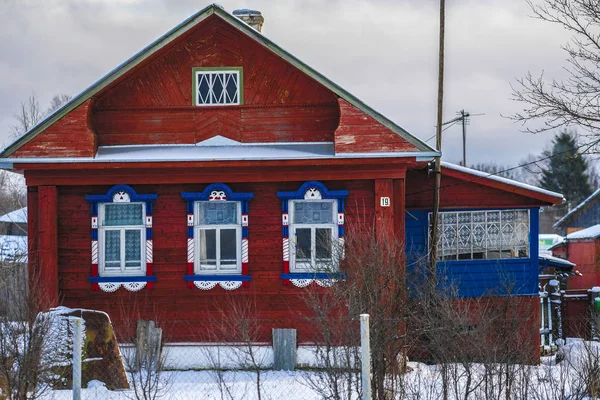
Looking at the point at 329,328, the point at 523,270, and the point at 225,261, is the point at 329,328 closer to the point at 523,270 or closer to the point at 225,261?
the point at 225,261

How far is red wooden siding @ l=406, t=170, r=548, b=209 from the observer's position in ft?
52.6

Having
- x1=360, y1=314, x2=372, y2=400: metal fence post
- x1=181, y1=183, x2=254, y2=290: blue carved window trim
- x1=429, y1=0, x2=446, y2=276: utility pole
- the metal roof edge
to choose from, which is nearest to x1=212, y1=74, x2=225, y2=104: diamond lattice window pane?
the metal roof edge

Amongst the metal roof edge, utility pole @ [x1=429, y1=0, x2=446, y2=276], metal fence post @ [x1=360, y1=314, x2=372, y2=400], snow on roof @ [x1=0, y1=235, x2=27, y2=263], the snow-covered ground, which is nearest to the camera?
metal fence post @ [x1=360, y1=314, x2=372, y2=400]

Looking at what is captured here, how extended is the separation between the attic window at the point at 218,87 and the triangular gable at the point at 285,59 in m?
0.94

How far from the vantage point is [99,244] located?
14617mm

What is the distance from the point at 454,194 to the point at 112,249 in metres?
6.72

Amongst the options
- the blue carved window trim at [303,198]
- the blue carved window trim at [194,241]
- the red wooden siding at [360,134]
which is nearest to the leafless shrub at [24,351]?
the blue carved window trim at [194,241]

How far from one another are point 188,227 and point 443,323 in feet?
18.8

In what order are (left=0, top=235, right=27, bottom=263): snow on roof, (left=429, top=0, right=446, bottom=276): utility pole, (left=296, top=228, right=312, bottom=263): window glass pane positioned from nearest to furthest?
(left=296, top=228, right=312, bottom=263): window glass pane, (left=429, top=0, right=446, bottom=276): utility pole, (left=0, top=235, right=27, bottom=263): snow on roof

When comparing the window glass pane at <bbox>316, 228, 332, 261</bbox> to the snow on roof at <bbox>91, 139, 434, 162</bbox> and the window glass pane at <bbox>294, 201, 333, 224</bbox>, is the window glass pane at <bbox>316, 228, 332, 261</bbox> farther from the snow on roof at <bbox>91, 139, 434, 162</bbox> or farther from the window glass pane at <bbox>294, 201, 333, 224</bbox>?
the snow on roof at <bbox>91, 139, 434, 162</bbox>

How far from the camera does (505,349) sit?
1054 centimetres

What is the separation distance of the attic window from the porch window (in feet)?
15.9

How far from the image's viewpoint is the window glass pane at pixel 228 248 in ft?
48.1

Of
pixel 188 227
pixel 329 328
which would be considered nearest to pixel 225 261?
pixel 188 227
